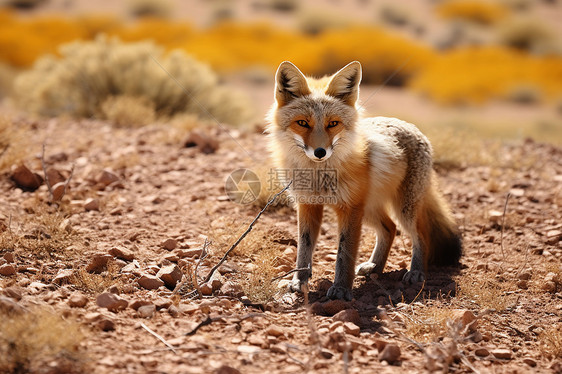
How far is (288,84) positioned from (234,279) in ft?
5.78

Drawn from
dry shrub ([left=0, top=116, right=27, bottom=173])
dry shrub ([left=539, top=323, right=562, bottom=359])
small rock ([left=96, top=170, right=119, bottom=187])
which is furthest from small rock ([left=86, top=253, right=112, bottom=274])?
dry shrub ([left=539, top=323, right=562, bottom=359])

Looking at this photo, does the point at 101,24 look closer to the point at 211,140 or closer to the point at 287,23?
the point at 287,23

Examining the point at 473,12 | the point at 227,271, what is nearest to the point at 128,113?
the point at 227,271

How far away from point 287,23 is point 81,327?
1279 inches

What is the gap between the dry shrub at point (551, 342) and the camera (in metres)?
3.51

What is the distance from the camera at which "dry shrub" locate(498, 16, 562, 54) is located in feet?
96.7

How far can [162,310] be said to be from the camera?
3.66m

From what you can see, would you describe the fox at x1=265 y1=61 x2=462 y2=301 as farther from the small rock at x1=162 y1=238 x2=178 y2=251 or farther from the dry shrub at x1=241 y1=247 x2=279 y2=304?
the small rock at x1=162 y1=238 x2=178 y2=251

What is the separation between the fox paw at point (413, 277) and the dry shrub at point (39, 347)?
2987mm

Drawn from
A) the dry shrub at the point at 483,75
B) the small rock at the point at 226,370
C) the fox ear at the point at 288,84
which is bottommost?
the dry shrub at the point at 483,75

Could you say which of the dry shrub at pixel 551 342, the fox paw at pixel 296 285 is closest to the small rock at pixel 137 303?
the fox paw at pixel 296 285

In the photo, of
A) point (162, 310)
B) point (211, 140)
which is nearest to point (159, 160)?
point (211, 140)

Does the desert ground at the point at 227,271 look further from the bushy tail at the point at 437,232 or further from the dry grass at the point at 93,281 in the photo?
the bushy tail at the point at 437,232

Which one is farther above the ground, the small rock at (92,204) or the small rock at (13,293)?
the small rock at (13,293)
